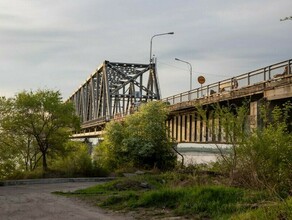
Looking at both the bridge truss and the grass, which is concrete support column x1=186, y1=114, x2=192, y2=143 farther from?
the bridge truss

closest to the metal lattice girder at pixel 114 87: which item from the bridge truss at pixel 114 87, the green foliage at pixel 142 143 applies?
the bridge truss at pixel 114 87

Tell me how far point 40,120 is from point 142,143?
687 cm

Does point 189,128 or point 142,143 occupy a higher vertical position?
point 189,128

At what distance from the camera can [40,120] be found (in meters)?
28.3

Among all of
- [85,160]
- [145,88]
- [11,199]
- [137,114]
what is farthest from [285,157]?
[145,88]

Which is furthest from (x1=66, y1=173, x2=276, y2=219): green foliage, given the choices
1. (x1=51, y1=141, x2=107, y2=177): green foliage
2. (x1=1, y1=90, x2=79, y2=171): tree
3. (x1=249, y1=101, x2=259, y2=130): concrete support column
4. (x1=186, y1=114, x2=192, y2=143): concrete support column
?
(x1=186, y1=114, x2=192, y2=143): concrete support column

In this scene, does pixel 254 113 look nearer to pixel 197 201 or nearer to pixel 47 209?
pixel 197 201

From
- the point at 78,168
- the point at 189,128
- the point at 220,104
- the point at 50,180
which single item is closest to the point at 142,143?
the point at 189,128

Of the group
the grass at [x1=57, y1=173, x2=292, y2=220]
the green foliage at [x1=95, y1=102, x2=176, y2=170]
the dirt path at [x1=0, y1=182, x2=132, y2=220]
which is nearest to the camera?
the grass at [x1=57, y1=173, x2=292, y2=220]

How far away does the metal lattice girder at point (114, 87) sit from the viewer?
281ft

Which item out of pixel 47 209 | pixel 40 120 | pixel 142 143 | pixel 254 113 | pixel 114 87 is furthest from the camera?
pixel 114 87

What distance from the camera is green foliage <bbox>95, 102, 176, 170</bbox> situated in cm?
2945

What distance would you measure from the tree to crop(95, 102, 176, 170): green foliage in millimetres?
3720

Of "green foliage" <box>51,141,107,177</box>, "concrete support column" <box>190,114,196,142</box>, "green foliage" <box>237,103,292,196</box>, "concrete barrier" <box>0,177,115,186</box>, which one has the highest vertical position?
"concrete support column" <box>190,114,196,142</box>
